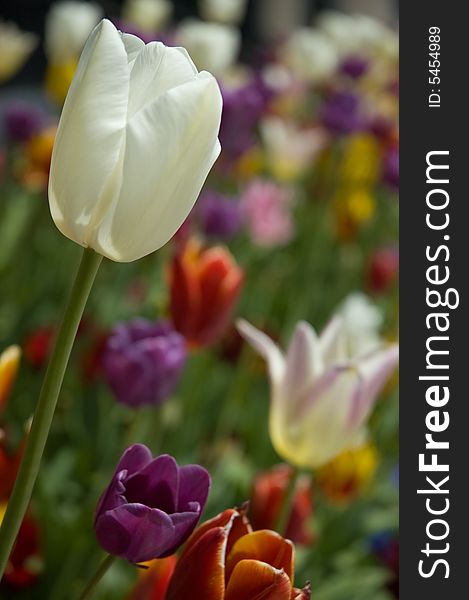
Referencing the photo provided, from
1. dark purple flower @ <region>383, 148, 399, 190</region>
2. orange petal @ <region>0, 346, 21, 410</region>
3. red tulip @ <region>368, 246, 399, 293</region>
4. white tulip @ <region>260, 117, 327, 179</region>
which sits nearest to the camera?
orange petal @ <region>0, 346, 21, 410</region>

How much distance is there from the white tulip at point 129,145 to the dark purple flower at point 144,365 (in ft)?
→ 1.41

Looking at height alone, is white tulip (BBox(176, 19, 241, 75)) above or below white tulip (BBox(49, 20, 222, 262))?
above

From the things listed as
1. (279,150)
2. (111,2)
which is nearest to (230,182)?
(279,150)

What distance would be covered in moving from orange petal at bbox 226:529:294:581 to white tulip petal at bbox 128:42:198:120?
17 cm

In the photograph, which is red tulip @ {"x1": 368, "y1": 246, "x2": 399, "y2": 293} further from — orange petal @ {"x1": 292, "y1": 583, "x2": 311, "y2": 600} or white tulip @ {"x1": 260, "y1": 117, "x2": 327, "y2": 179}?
orange petal @ {"x1": 292, "y1": 583, "x2": 311, "y2": 600}

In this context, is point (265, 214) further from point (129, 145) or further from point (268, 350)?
point (129, 145)

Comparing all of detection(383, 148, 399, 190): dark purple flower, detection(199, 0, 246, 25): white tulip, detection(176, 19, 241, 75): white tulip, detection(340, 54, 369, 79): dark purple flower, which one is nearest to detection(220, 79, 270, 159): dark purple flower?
detection(176, 19, 241, 75): white tulip

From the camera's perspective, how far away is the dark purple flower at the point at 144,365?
78 cm

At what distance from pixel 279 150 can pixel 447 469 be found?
1.70 meters

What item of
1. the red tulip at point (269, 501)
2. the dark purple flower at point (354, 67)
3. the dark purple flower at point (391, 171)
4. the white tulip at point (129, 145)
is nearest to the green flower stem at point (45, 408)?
the white tulip at point (129, 145)

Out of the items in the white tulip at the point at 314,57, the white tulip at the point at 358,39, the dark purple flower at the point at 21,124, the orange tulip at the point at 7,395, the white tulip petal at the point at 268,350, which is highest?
the white tulip at the point at 358,39

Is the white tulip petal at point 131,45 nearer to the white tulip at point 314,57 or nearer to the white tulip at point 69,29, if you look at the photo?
the white tulip at point 69,29

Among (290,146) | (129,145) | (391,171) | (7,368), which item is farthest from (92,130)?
(290,146)

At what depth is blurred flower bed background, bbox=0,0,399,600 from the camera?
0.79 metres
